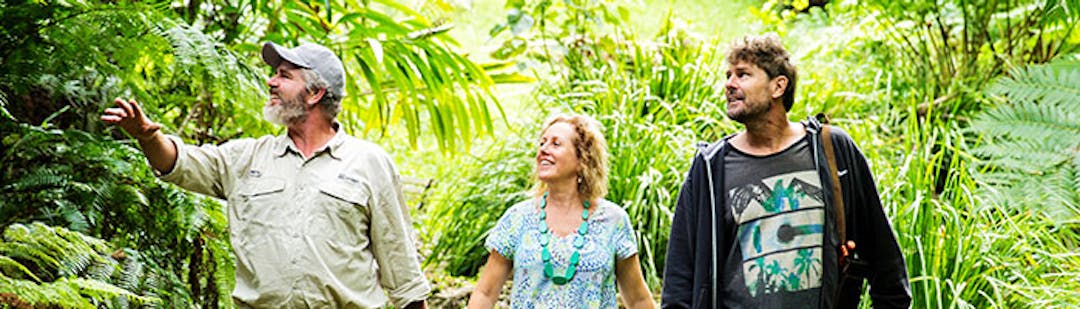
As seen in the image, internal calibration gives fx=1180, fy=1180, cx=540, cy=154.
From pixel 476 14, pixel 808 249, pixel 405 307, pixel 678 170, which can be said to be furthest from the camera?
pixel 476 14

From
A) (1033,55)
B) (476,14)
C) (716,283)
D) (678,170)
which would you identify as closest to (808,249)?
(716,283)

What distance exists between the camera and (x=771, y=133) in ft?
11.2

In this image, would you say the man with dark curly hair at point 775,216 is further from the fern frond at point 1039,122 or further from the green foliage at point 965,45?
the green foliage at point 965,45

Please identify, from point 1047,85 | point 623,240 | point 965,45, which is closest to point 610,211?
point 623,240

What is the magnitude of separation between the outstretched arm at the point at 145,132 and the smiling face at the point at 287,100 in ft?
1.09

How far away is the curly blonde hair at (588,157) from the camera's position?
404cm

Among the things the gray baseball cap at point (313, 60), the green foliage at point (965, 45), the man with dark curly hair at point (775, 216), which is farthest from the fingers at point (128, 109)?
the green foliage at point (965, 45)

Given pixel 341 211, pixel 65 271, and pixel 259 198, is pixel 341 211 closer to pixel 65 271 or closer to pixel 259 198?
pixel 259 198

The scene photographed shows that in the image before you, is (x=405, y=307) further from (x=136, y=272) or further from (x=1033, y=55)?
(x=1033, y=55)

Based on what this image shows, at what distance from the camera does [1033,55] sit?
26.1ft

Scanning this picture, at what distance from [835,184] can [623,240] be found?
856 millimetres

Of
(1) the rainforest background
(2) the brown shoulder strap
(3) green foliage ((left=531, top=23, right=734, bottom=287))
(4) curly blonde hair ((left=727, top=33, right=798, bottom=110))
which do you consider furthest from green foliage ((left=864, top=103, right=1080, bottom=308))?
(4) curly blonde hair ((left=727, top=33, right=798, bottom=110))

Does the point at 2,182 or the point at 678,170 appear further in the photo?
the point at 678,170

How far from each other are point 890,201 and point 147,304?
348 cm
